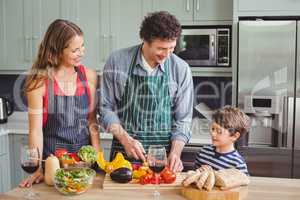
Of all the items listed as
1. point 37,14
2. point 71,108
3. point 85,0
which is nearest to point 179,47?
point 85,0

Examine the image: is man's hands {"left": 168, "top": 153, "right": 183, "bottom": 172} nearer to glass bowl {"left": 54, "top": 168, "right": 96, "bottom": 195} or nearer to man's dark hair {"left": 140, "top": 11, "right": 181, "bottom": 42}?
glass bowl {"left": 54, "top": 168, "right": 96, "bottom": 195}

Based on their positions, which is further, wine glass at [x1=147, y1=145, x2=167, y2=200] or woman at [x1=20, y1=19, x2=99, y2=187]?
woman at [x1=20, y1=19, x2=99, y2=187]

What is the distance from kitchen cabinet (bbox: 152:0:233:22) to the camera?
316cm

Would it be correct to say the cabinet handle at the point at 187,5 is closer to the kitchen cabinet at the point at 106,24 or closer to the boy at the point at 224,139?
the kitchen cabinet at the point at 106,24

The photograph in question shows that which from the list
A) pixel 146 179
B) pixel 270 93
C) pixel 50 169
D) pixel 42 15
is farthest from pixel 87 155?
pixel 42 15

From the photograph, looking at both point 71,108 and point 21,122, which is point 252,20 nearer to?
point 71,108

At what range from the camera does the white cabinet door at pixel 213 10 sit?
316 centimetres

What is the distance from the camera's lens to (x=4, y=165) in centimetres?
336

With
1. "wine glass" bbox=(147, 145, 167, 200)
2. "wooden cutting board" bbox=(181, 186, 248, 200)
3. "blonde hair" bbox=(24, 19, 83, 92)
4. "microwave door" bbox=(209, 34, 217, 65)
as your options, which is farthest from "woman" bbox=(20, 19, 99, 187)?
"microwave door" bbox=(209, 34, 217, 65)

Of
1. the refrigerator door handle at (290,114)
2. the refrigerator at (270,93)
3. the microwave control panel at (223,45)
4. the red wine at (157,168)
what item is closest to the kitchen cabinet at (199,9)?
the microwave control panel at (223,45)

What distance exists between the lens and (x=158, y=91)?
1.99 metres

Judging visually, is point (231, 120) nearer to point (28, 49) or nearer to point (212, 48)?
point (212, 48)

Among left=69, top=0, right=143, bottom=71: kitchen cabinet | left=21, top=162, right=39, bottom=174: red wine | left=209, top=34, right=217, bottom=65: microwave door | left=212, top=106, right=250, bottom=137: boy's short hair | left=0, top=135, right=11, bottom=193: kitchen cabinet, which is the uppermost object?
left=69, top=0, right=143, bottom=71: kitchen cabinet

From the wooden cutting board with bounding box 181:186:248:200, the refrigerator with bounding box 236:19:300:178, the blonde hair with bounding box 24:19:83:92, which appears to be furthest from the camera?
the refrigerator with bounding box 236:19:300:178
